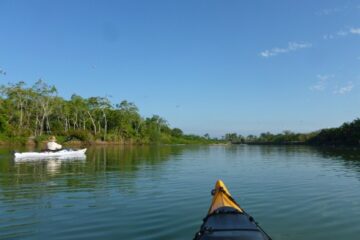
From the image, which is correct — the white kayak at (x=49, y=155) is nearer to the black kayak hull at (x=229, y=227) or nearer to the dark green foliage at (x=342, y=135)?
the black kayak hull at (x=229, y=227)

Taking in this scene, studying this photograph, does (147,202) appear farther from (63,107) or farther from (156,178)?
(63,107)

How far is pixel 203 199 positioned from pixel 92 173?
11.4m

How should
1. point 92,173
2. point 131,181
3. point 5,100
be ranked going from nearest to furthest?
1. point 131,181
2. point 92,173
3. point 5,100

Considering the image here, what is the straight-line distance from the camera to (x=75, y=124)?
97625 mm

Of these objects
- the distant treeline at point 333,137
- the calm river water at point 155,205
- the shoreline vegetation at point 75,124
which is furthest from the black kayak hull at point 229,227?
the distant treeline at point 333,137

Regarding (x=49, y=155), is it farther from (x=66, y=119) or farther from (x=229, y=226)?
(x=66, y=119)

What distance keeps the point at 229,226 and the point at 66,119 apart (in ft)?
302

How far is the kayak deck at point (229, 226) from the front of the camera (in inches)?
288

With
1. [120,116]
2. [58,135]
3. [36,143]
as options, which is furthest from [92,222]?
[120,116]

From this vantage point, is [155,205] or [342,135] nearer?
[155,205]

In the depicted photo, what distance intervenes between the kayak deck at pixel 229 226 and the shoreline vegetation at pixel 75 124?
7238 cm

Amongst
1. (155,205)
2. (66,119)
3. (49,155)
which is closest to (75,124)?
(66,119)

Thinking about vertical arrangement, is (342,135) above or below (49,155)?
above

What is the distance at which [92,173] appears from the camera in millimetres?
24766
